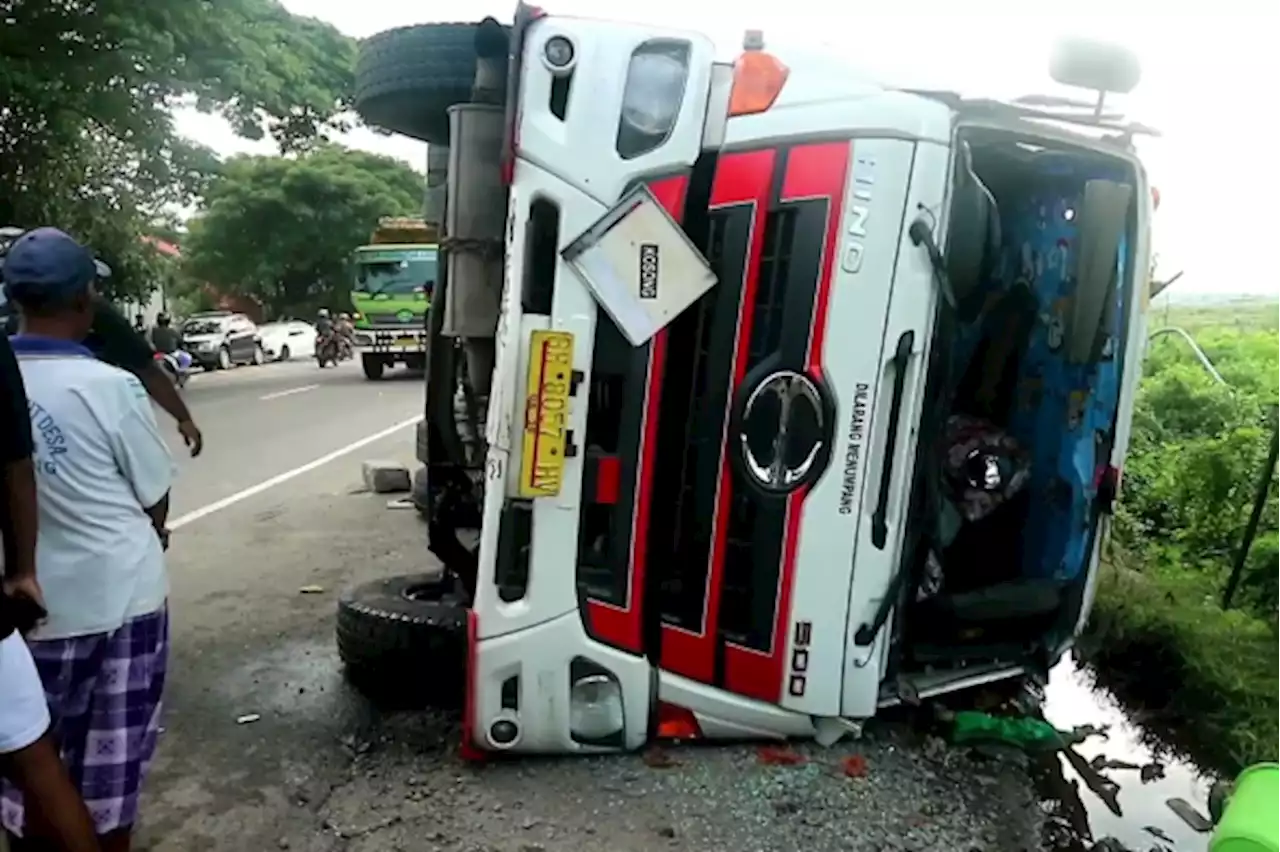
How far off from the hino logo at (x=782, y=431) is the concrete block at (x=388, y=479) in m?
5.67

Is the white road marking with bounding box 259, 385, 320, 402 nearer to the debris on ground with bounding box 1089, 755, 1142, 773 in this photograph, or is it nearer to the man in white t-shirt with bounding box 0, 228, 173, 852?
the debris on ground with bounding box 1089, 755, 1142, 773

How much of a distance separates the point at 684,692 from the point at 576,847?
0.51 metres

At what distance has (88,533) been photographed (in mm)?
2477

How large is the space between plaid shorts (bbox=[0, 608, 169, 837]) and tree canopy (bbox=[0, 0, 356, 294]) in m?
13.9

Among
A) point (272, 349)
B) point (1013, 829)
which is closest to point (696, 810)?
point (1013, 829)

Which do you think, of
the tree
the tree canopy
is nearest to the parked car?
the tree canopy

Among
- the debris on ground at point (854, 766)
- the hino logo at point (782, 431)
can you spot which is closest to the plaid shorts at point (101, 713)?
the hino logo at point (782, 431)

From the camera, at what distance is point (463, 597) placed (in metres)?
4.23

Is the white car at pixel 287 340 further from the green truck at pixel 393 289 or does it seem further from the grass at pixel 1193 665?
the grass at pixel 1193 665

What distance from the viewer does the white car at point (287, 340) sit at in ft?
99.9

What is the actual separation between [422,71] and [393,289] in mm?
17072

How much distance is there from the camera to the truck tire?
3768 mm

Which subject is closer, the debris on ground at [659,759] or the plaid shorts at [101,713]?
the plaid shorts at [101,713]

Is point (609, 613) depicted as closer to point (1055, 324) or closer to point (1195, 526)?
point (1055, 324)
